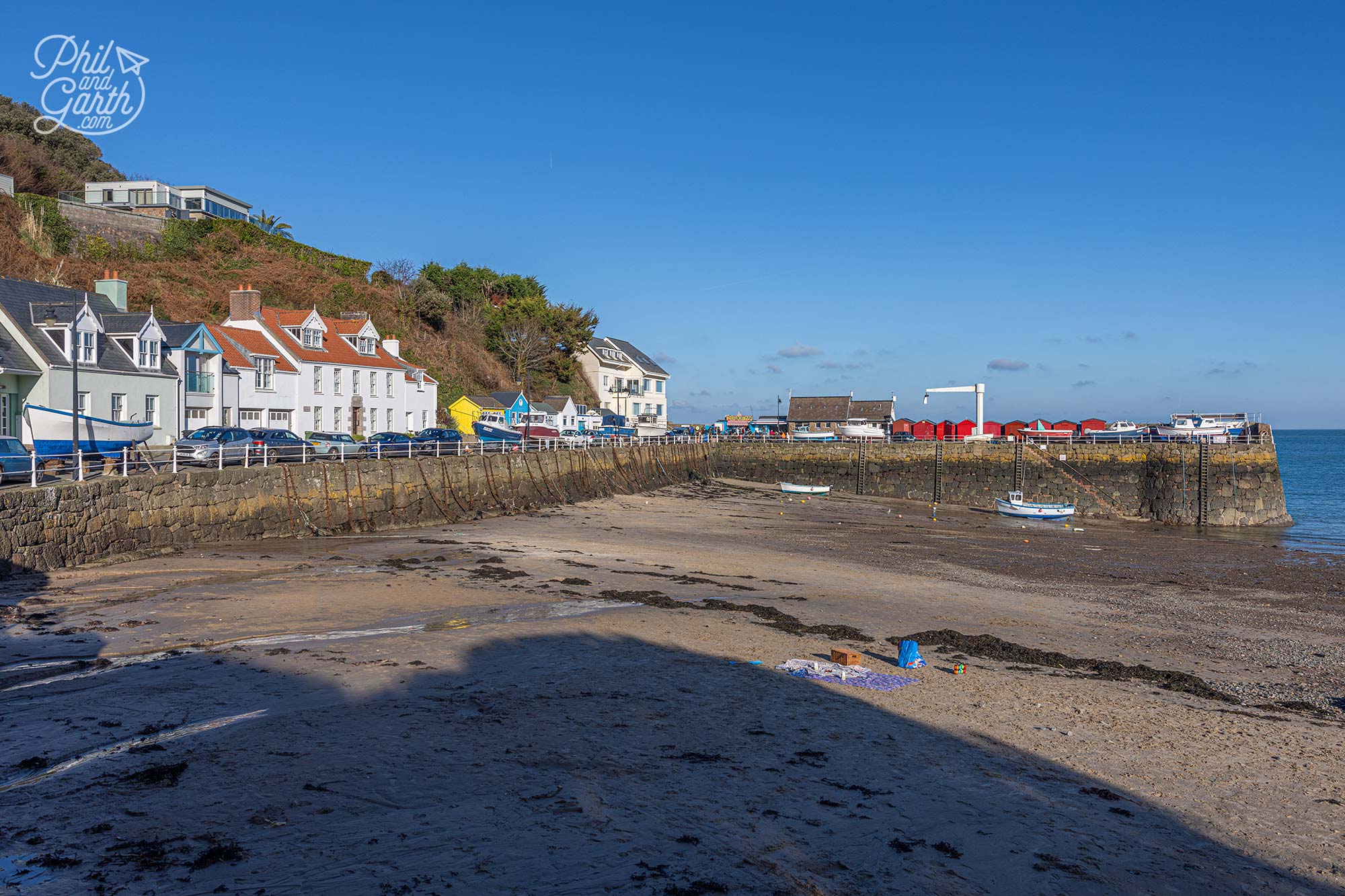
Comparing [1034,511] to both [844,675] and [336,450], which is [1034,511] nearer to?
[336,450]

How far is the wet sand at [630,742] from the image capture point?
22.3 feet

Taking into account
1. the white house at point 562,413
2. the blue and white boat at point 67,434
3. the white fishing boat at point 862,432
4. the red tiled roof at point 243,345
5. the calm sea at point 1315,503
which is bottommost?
the calm sea at point 1315,503

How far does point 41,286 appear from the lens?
120ft

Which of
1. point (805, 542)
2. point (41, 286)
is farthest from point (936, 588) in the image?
point (41, 286)

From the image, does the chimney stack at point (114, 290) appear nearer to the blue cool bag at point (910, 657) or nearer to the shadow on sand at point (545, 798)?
the shadow on sand at point (545, 798)

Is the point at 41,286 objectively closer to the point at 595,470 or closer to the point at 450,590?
the point at 595,470

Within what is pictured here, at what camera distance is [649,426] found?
85750 millimetres

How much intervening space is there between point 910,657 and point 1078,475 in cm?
4545

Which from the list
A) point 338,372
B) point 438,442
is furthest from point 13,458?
point 338,372

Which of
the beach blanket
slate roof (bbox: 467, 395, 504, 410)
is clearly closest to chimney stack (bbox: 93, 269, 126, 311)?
slate roof (bbox: 467, 395, 504, 410)

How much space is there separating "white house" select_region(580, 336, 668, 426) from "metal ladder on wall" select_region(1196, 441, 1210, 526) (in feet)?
176

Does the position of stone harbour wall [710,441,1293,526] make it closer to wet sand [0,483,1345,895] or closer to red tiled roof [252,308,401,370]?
red tiled roof [252,308,401,370]

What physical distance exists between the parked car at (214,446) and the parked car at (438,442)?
21.8ft

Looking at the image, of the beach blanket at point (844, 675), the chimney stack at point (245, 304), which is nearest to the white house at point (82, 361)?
the chimney stack at point (245, 304)
